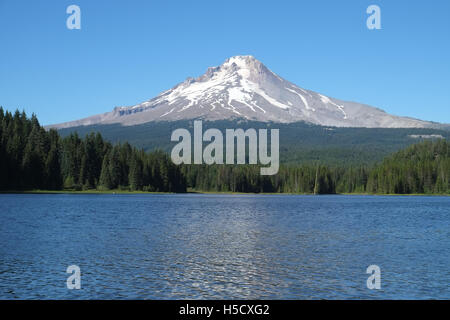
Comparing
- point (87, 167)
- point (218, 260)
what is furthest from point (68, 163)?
point (218, 260)

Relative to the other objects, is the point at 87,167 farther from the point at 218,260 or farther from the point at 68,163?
the point at 218,260

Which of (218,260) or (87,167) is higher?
(87,167)

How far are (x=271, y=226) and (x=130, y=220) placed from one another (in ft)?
58.2

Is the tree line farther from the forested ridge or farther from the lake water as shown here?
the lake water

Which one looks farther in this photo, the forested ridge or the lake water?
the forested ridge

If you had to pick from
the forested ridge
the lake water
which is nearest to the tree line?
the forested ridge

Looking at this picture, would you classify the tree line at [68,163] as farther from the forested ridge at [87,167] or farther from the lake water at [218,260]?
the lake water at [218,260]

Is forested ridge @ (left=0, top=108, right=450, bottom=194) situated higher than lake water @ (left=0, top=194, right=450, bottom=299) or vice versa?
forested ridge @ (left=0, top=108, right=450, bottom=194)

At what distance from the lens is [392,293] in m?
25.8
